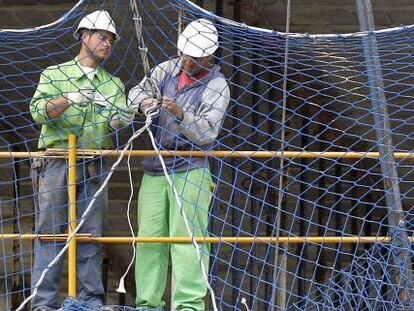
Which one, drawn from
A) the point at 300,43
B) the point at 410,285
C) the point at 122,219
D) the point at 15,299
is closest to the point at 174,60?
the point at 300,43

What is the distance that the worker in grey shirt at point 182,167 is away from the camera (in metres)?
8.53

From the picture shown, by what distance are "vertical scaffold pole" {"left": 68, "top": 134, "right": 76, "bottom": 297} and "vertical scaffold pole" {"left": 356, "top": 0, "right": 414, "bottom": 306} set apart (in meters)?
2.05

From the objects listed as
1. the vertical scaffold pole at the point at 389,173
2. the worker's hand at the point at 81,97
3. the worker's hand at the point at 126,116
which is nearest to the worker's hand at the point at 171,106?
the worker's hand at the point at 126,116

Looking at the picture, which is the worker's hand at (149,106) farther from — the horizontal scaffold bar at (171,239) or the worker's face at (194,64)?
the horizontal scaffold bar at (171,239)

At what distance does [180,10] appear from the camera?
29.5ft

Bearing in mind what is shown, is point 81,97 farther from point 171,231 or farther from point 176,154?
point 171,231

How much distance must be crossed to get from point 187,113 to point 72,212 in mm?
1023

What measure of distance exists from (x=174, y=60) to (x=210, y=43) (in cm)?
31

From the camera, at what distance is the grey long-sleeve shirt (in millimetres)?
8578

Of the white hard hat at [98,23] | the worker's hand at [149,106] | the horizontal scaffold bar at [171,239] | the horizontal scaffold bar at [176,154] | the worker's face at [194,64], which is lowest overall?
the horizontal scaffold bar at [171,239]

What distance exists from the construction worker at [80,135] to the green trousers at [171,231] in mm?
317

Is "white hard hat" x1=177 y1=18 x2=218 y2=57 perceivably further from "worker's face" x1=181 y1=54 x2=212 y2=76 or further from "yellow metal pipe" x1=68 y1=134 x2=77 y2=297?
"yellow metal pipe" x1=68 y1=134 x2=77 y2=297

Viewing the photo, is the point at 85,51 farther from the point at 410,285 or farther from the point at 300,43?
the point at 410,285

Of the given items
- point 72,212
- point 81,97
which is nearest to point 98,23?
point 81,97
